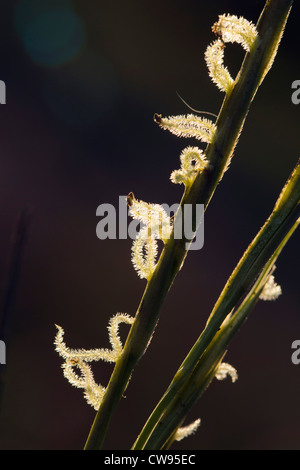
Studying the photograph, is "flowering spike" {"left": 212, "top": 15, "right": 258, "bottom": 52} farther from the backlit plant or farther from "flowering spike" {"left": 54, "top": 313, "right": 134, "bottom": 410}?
"flowering spike" {"left": 54, "top": 313, "right": 134, "bottom": 410}

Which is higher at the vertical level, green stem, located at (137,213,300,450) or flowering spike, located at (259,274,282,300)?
flowering spike, located at (259,274,282,300)

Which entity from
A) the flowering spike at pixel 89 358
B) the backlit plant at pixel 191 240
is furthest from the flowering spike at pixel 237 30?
the flowering spike at pixel 89 358

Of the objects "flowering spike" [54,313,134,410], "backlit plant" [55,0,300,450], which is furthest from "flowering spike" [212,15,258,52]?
"flowering spike" [54,313,134,410]

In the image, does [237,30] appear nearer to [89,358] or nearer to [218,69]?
[218,69]

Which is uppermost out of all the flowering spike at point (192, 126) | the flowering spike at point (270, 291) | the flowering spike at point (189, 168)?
the flowering spike at point (192, 126)

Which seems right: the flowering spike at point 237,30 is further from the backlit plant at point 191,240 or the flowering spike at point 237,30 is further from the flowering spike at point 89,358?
the flowering spike at point 89,358

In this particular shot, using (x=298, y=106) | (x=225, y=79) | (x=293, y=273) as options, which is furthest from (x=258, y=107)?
(x=225, y=79)

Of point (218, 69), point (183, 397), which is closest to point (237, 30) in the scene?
point (218, 69)

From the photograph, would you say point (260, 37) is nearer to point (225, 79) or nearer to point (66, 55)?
point (225, 79)
